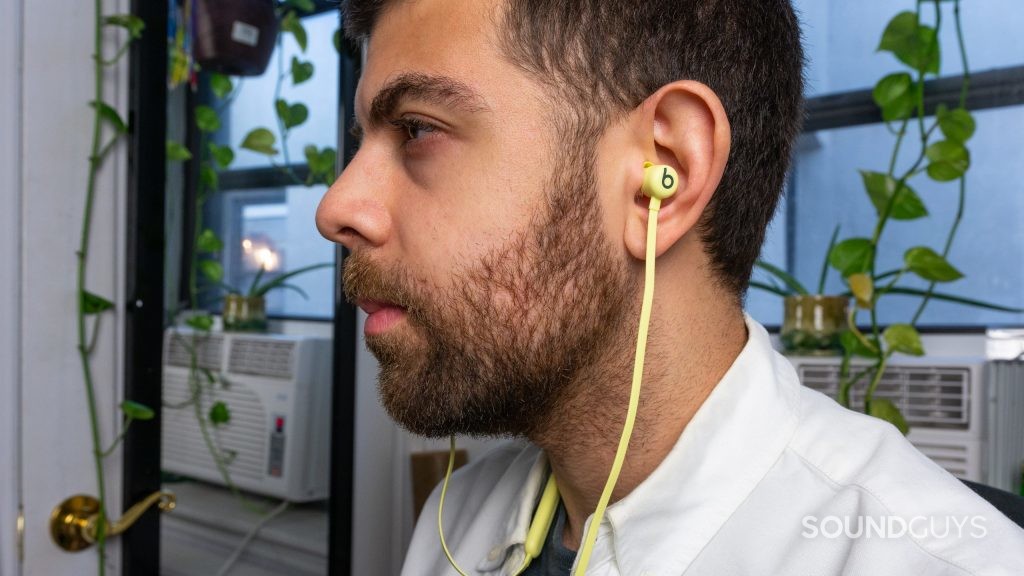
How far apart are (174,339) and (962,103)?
1392 mm

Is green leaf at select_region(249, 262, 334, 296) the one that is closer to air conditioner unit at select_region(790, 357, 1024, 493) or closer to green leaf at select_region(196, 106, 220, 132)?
green leaf at select_region(196, 106, 220, 132)

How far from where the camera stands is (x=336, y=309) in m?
1.62

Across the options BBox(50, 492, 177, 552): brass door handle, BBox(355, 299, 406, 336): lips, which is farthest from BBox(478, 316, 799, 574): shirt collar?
BBox(50, 492, 177, 552): brass door handle

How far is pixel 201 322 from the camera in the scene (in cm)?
148

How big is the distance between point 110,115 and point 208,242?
0.27 metres

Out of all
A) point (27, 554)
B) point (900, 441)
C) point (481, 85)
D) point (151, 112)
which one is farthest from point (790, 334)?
point (27, 554)

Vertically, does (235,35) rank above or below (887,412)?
above

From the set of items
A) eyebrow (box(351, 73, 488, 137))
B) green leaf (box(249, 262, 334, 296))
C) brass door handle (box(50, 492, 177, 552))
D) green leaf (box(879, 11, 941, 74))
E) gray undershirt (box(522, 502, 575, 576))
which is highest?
green leaf (box(879, 11, 941, 74))

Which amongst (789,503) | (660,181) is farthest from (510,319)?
(789,503)

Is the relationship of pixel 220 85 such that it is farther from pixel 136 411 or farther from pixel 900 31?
pixel 900 31

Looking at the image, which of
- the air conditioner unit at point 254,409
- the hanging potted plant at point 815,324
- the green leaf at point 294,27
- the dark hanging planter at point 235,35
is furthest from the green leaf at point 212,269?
the hanging potted plant at point 815,324

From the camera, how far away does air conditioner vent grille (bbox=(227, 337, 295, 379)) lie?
1.52m

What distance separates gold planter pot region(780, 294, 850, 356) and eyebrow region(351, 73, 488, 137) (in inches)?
32.2

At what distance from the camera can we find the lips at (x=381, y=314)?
2.68 ft
